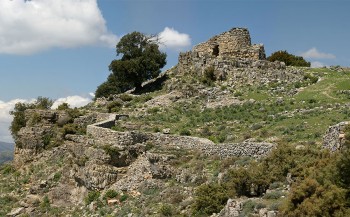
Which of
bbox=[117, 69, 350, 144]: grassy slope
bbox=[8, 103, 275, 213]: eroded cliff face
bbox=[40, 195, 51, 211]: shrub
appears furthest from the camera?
bbox=[40, 195, 51, 211]: shrub

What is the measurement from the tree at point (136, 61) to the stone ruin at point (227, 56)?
2.44m

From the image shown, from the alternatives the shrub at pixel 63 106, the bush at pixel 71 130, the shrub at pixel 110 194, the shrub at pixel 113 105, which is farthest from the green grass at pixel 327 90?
the shrub at pixel 63 106

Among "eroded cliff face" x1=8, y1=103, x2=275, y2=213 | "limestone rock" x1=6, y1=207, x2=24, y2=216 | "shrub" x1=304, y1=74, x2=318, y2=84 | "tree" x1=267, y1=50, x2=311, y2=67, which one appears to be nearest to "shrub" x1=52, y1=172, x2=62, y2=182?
"eroded cliff face" x1=8, y1=103, x2=275, y2=213

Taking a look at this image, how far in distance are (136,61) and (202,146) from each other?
65.3ft

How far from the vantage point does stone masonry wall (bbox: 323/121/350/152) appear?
50.4 feet

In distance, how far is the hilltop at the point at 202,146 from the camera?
15.6m

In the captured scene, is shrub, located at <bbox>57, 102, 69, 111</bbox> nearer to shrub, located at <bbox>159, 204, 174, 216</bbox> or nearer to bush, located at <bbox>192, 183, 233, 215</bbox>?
shrub, located at <bbox>159, 204, 174, 216</bbox>

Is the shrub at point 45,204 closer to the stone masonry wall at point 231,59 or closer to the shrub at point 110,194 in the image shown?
the shrub at point 110,194

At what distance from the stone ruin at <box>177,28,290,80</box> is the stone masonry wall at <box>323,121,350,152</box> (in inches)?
819

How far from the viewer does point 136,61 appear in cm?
4197

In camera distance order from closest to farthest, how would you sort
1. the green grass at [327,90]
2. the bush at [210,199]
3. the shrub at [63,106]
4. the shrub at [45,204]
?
the bush at [210,199]
the shrub at [45,204]
the green grass at [327,90]
the shrub at [63,106]

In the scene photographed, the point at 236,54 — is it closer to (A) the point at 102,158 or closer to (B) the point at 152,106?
(B) the point at 152,106

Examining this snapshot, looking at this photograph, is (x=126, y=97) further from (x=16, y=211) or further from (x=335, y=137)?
(x=335, y=137)

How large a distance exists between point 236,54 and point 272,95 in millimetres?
7763
